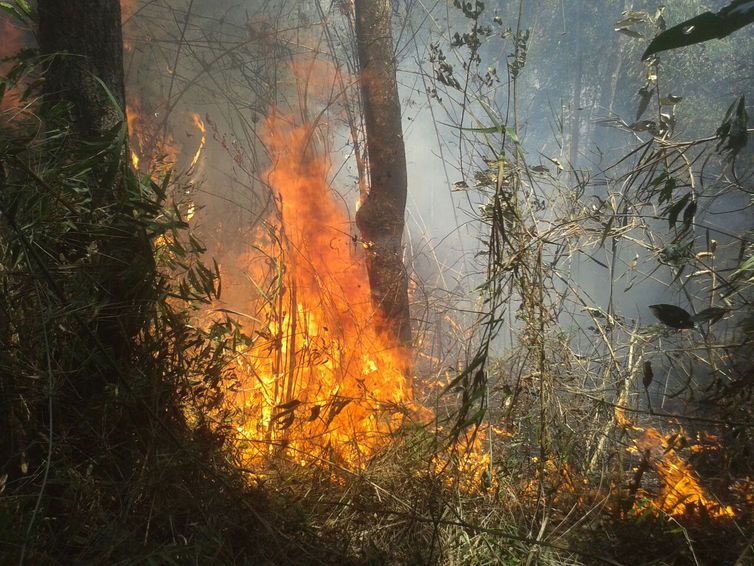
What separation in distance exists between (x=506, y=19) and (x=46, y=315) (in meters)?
25.3

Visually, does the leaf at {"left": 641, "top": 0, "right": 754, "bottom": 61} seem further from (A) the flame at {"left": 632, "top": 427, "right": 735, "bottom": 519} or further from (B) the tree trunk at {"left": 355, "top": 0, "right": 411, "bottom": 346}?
(B) the tree trunk at {"left": 355, "top": 0, "right": 411, "bottom": 346}

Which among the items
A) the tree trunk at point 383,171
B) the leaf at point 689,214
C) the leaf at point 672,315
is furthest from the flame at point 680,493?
the tree trunk at point 383,171

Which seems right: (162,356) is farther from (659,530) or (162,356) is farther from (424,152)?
(424,152)

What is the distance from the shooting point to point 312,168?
4.61 metres

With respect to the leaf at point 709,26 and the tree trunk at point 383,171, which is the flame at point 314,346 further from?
the leaf at point 709,26

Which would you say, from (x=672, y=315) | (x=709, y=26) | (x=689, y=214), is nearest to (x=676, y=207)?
(x=689, y=214)

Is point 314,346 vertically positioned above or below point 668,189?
below

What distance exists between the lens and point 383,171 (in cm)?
426

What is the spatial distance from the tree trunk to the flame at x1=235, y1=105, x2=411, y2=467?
22 cm

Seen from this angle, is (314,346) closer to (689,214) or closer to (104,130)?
(104,130)

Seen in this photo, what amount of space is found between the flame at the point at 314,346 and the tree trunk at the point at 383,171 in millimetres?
216

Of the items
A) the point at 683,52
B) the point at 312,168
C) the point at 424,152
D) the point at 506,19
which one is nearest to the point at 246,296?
the point at 312,168

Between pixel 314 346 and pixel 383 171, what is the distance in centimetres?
162

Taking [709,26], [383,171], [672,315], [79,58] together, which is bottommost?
[672,315]
